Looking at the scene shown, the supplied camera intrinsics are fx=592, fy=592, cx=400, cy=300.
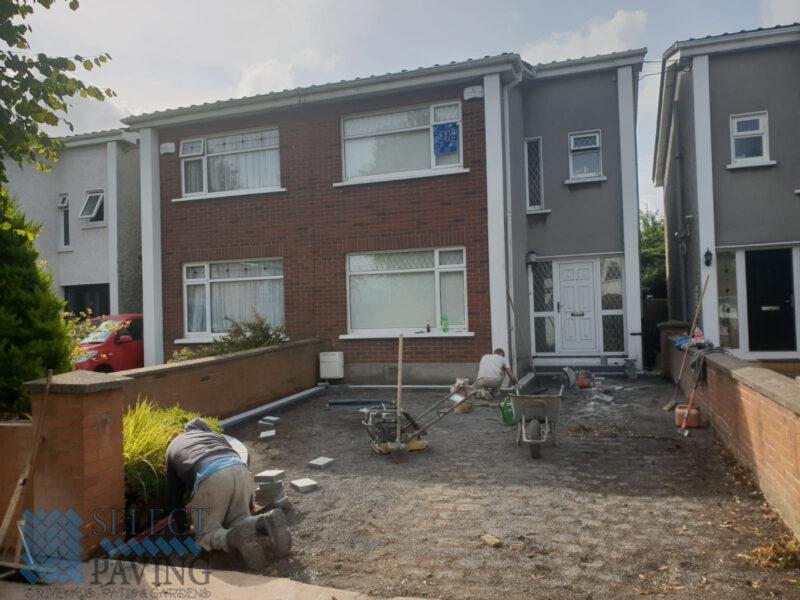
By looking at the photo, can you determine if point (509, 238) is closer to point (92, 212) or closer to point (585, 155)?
point (585, 155)

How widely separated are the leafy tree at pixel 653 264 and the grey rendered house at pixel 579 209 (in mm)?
2716

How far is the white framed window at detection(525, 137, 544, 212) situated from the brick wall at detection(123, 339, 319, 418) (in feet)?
18.9

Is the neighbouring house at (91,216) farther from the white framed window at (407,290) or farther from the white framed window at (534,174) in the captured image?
the white framed window at (534,174)

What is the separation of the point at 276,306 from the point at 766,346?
9.70 m

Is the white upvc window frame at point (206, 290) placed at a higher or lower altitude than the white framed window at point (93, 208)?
lower

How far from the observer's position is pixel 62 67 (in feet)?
15.8

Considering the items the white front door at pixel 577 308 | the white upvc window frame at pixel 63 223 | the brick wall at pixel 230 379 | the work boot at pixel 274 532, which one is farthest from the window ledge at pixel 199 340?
the work boot at pixel 274 532

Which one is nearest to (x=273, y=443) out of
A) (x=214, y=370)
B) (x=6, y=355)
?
(x=214, y=370)

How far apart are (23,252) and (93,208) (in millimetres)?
13213

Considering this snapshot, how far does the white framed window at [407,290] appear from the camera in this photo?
11312 mm

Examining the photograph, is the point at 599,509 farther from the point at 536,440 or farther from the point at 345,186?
the point at 345,186

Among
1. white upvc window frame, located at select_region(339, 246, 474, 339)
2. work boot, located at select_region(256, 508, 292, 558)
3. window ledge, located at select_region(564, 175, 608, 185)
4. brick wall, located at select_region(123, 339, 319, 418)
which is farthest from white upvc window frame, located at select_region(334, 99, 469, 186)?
work boot, located at select_region(256, 508, 292, 558)

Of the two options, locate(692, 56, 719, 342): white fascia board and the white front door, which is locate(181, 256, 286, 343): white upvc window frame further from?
locate(692, 56, 719, 342): white fascia board

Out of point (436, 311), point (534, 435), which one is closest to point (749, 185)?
point (436, 311)
